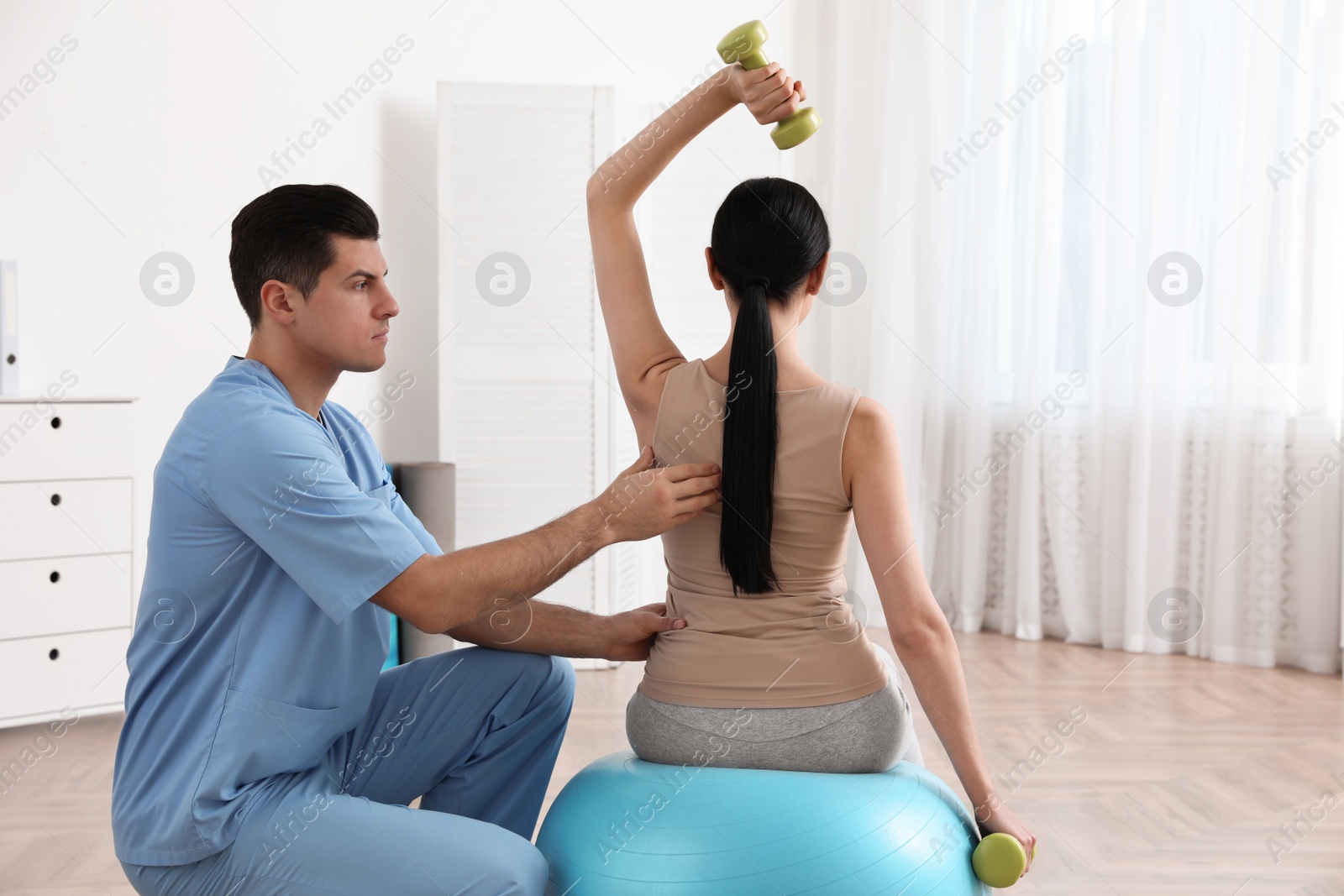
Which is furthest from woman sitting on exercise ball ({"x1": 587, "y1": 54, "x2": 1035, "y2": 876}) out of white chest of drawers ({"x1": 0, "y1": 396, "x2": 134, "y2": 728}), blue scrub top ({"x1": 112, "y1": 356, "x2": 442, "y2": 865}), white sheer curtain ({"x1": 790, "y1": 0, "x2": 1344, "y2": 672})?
white sheer curtain ({"x1": 790, "y1": 0, "x2": 1344, "y2": 672})

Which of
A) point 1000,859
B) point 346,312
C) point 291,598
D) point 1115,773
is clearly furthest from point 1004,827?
point 1115,773

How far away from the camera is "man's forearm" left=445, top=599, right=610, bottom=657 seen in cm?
159

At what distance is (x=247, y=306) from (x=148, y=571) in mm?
369

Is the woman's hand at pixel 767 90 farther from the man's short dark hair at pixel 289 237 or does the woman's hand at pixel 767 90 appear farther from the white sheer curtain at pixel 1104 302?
the white sheer curtain at pixel 1104 302

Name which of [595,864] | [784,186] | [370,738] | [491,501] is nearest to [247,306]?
[370,738]

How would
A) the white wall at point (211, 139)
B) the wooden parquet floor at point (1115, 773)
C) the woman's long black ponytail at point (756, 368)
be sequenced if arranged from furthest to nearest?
the white wall at point (211, 139) < the wooden parquet floor at point (1115, 773) < the woman's long black ponytail at point (756, 368)

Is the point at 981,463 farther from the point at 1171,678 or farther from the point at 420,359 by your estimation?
the point at 420,359

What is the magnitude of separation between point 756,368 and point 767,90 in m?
0.37

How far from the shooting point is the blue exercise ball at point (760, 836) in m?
1.21

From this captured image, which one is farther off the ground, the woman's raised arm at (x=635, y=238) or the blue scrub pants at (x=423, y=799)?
the woman's raised arm at (x=635, y=238)

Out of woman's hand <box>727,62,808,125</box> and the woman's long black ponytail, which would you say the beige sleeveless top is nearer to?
the woman's long black ponytail

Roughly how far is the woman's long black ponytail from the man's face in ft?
1.54

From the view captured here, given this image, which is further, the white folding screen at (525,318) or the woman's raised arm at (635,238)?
the white folding screen at (525,318)

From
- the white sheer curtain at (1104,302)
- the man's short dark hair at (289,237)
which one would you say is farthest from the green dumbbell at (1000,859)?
the white sheer curtain at (1104,302)
